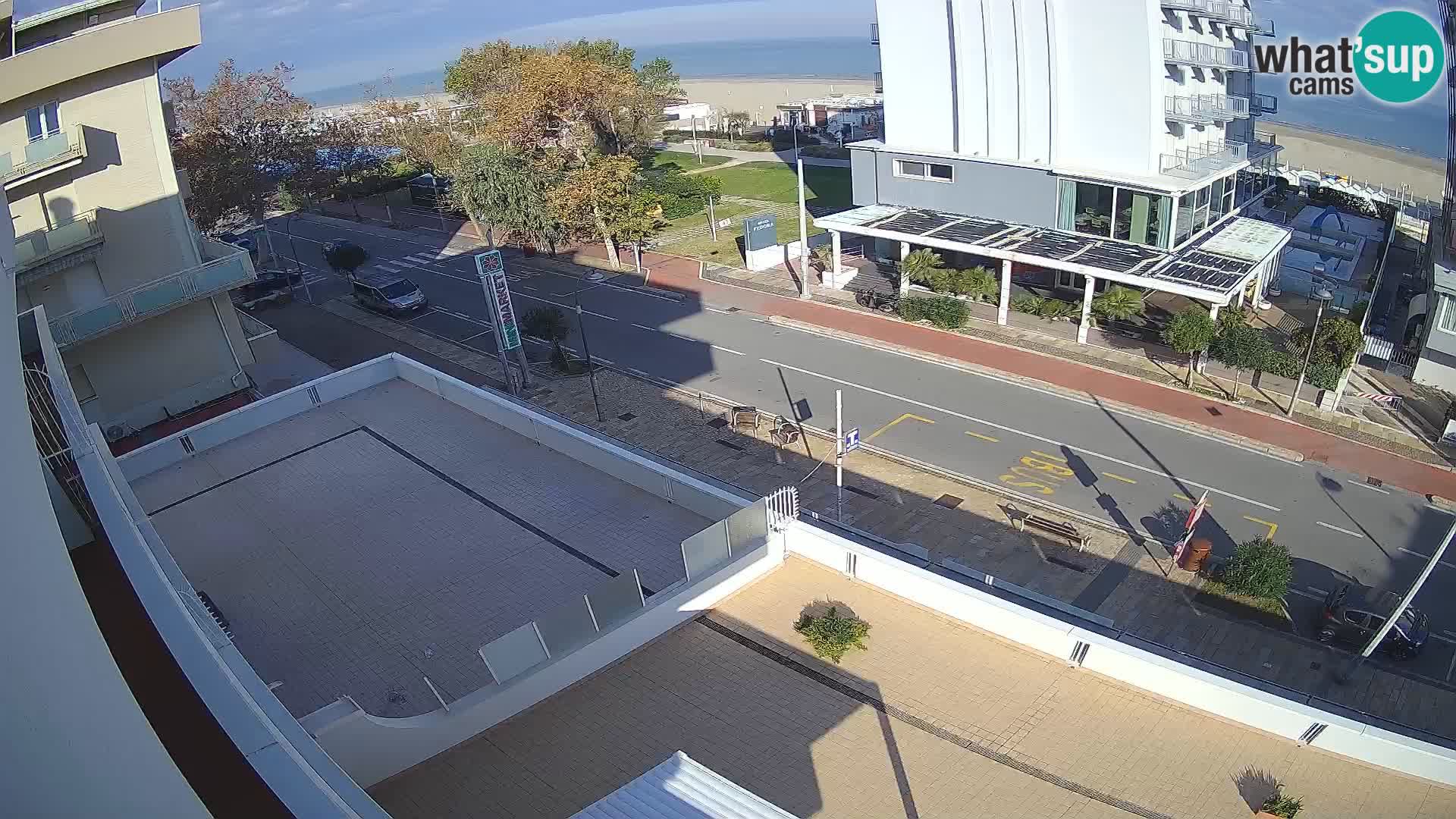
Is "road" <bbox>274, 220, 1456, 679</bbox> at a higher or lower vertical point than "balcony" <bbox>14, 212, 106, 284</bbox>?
lower

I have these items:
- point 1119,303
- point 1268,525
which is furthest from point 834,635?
point 1119,303

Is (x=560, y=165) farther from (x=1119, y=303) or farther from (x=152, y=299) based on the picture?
(x=1119, y=303)

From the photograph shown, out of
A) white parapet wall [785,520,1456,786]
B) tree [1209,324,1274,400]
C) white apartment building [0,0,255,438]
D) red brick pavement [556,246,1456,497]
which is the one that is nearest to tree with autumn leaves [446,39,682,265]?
red brick pavement [556,246,1456,497]

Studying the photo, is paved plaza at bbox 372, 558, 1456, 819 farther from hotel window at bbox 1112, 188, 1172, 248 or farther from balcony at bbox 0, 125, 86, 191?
hotel window at bbox 1112, 188, 1172, 248

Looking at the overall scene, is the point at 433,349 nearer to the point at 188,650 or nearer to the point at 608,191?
the point at 608,191

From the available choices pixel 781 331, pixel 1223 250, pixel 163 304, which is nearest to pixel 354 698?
pixel 163 304

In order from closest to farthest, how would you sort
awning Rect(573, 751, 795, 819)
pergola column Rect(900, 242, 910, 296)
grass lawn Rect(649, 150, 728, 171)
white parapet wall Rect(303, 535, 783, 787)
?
1. awning Rect(573, 751, 795, 819)
2. white parapet wall Rect(303, 535, 783, 787)
3. pergola column Rect(900, 242, 910, 296)
4. grass lawn Rect(649, 150, 728, 171)
